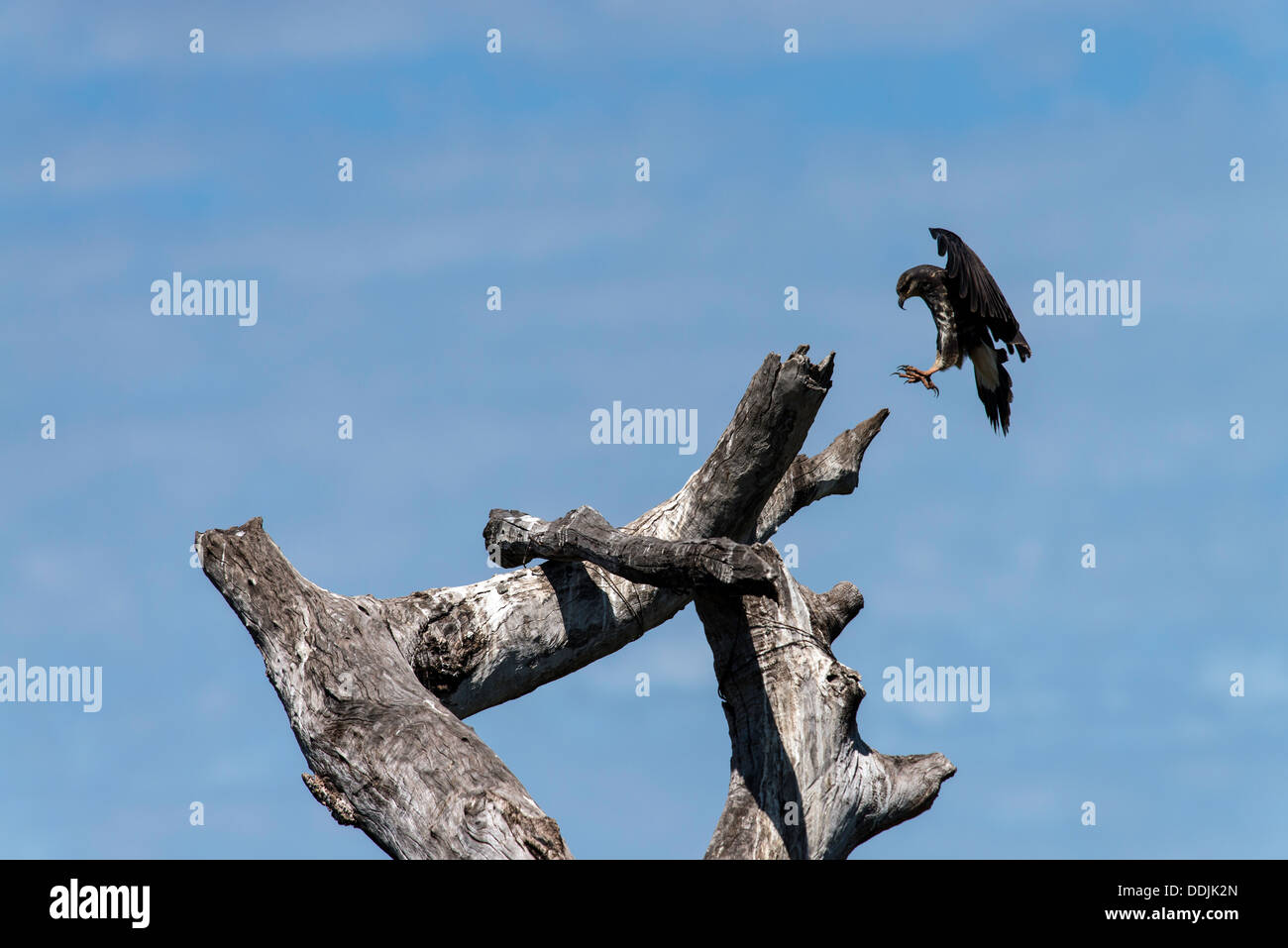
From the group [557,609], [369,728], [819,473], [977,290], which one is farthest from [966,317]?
[369,728]

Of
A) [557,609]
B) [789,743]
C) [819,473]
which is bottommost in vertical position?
[789,743]

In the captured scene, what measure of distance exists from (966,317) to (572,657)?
3.96 m

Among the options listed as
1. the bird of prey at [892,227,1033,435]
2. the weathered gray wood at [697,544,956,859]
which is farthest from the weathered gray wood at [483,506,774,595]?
the bird of prey at [892,227,1033,435]

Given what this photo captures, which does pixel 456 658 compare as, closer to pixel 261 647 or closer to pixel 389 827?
pixel 261 647

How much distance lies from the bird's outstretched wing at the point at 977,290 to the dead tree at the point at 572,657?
2.54m

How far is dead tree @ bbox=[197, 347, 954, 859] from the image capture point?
635cm

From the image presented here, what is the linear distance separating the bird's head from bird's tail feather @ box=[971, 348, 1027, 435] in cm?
65

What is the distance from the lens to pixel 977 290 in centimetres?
939

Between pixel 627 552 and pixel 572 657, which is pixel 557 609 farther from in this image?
pixel 627 552

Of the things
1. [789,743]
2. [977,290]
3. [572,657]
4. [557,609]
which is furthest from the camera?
[977,290]

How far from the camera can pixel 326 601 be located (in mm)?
7625

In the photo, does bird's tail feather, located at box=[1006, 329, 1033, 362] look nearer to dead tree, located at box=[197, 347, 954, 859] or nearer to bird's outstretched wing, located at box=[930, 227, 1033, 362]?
bird's outstretched wing, located at box=[930, 227, 1033, 362]
